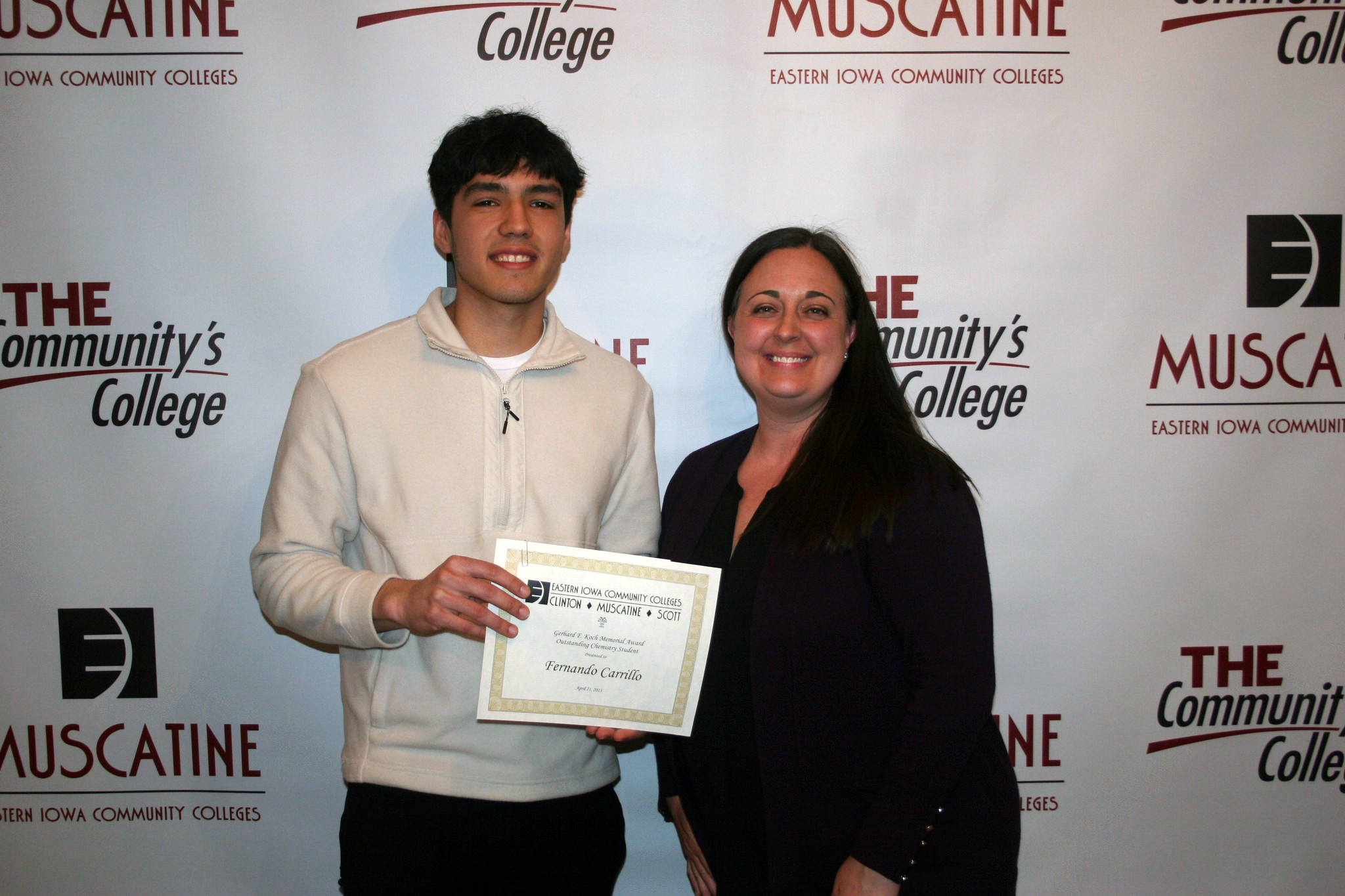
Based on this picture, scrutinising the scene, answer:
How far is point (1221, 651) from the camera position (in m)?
2.34

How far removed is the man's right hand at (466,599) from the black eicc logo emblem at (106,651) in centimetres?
126

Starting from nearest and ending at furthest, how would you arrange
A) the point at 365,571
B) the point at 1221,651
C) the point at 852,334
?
1. the point at 365,571
2. the point at 852,334
3. the point at 1221,651

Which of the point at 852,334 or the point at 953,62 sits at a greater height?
the point at 953,62

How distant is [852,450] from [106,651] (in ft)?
6.83

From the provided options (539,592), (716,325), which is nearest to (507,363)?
(539,592)

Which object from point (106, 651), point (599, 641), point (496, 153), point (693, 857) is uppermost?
point (496, 153)

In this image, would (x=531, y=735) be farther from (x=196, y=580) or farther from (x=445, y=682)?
(x=196, y=580)

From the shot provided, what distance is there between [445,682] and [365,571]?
279 mm

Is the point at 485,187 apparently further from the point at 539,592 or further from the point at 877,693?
the point at 877,693

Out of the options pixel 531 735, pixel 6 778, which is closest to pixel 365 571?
pixel 531 735

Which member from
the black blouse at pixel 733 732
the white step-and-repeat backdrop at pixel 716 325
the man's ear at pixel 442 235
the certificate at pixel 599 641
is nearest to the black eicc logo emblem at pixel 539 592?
the certificate at pixel 599 641

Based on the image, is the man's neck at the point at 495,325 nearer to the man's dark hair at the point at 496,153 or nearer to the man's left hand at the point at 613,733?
the man's dark hair at the point at 496,153

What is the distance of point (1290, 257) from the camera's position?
2.29 meters

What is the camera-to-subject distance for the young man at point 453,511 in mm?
1653
